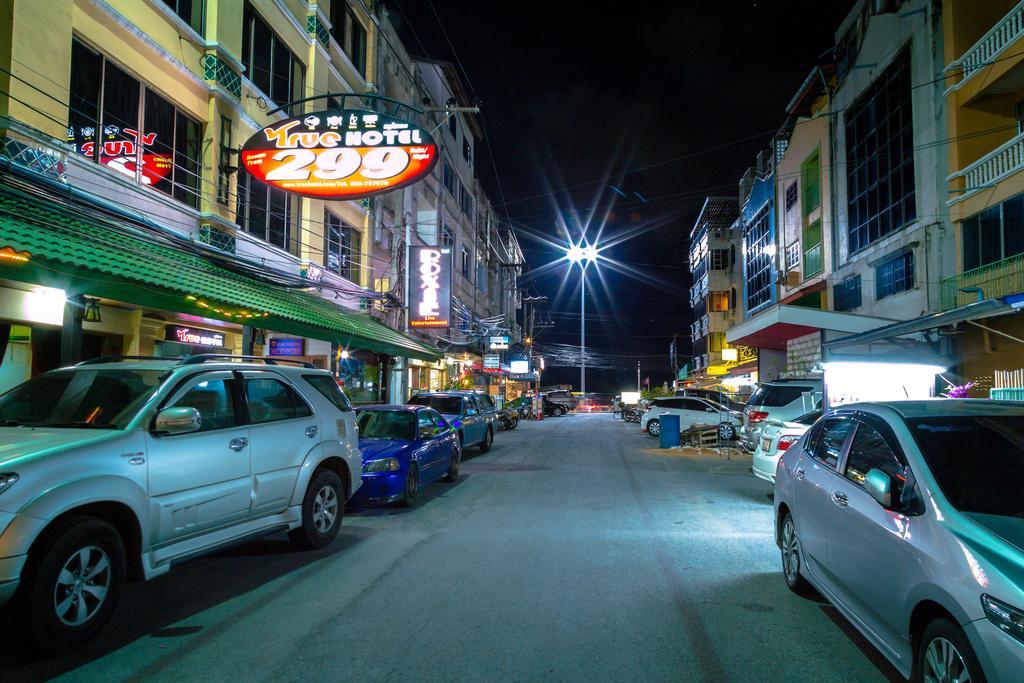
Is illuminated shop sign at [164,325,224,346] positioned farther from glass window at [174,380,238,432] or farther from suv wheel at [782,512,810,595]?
suv wheel at [782,512,810,595]

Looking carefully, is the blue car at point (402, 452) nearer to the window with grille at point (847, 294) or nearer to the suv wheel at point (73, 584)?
the suv wheel at point (73, 584)

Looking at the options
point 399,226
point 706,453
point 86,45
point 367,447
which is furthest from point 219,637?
point 399,226

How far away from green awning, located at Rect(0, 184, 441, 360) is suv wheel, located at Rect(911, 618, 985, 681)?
8.11 metres

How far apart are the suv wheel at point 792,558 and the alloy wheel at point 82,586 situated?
5.08 m

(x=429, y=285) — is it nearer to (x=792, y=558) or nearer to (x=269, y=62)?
(x=269, y=62)

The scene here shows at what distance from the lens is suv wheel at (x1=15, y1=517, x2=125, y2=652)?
3.90 metres

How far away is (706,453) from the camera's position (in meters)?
19.3

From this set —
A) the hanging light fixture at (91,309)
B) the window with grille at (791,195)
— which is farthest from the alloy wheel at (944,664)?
the window with grille at (791,195)

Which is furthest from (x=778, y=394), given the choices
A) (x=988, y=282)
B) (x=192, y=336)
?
(x=192, y=336)

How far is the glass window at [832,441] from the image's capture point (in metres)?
4.80

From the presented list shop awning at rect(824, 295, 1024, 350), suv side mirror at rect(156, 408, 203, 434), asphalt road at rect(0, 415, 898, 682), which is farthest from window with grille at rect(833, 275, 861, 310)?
suv side mirror at rect(156, 408, 203, 434)

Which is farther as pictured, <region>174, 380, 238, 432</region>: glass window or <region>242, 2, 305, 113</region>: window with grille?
<region>242, 2, 305, 113</region>: window with grille

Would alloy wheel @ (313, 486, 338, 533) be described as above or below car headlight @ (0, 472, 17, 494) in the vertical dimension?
below

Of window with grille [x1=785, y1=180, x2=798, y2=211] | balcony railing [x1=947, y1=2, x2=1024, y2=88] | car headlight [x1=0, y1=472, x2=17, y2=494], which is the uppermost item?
window with grille [x1=785, y1=180, x2=798, y2=211]
